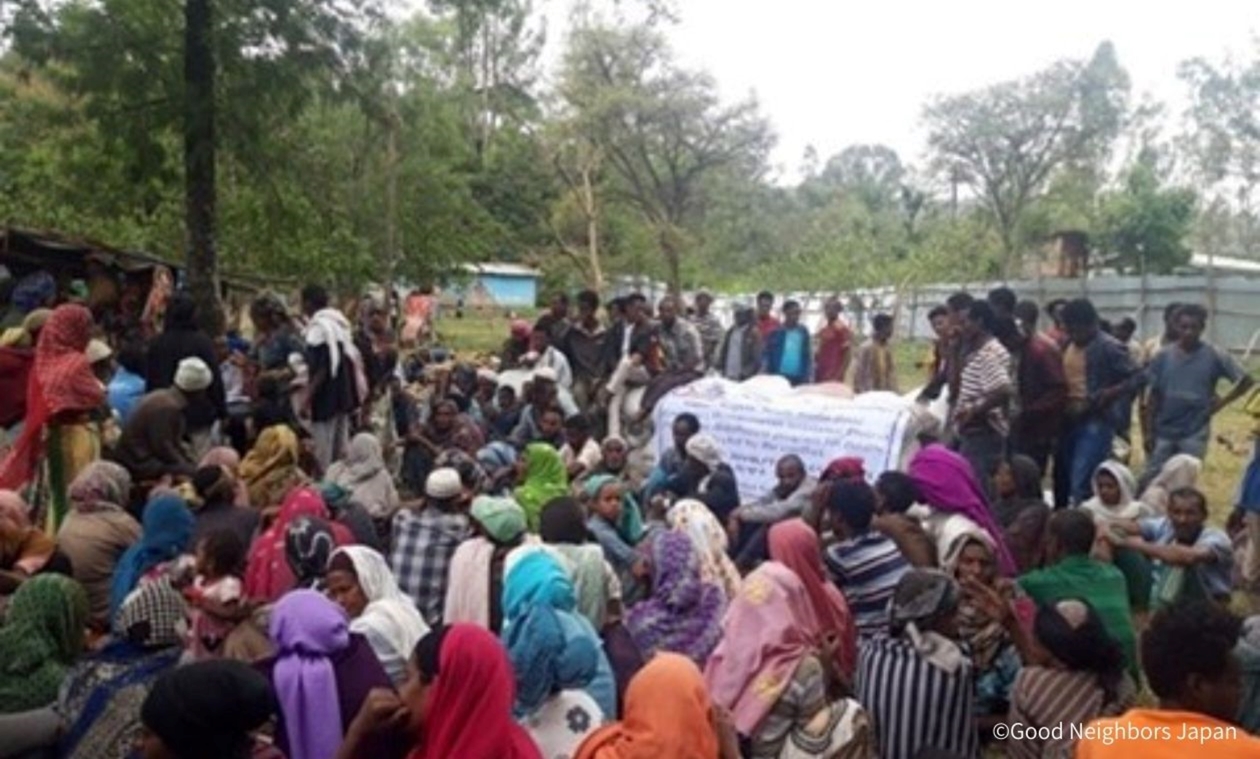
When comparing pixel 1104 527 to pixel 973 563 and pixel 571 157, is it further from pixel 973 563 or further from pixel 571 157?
pixel 571 157

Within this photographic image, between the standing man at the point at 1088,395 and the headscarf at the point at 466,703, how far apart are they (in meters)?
5.68

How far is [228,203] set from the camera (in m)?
21.9

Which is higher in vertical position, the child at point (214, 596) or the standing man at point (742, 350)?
the standing man at point (742, 350)

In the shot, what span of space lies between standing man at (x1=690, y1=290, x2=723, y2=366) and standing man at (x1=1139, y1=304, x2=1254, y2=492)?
4.94 m

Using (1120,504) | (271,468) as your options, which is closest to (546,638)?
(271,468)

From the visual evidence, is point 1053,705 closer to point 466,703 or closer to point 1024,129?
point 466,703

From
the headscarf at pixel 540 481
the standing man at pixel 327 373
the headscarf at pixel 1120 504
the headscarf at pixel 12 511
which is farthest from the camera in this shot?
the standing man at pixel 327 373

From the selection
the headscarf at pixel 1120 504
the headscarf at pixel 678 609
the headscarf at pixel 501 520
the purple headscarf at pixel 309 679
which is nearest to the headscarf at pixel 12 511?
the headscarf at pixel 501 520

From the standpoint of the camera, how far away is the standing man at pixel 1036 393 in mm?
8344

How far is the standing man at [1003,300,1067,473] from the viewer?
8.34m

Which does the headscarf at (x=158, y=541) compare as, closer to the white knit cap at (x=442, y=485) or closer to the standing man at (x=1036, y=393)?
the white knit cap at (x=442, y=485)

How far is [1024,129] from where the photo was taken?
42750mm

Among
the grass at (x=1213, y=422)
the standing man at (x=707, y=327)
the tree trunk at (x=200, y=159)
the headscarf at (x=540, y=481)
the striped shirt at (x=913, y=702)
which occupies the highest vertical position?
the tree trunk at (x=200, y=159)

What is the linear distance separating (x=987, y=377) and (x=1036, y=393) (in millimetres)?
379
